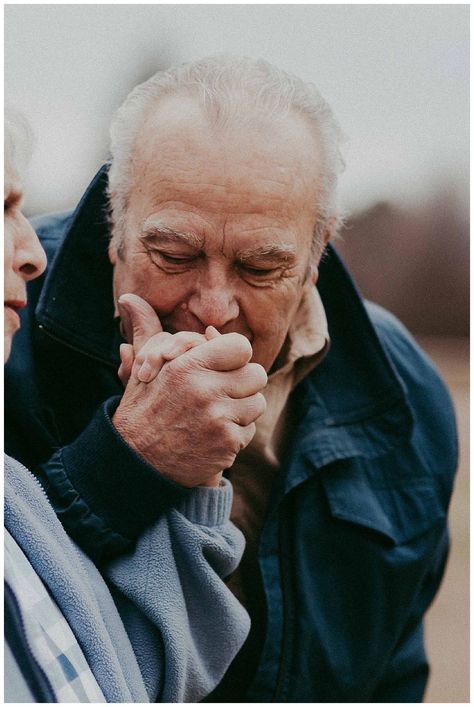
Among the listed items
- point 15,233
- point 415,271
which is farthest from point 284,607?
point 415,271

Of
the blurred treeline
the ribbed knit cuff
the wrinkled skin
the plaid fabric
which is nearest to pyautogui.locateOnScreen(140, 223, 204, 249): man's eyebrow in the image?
the wrinkled skin

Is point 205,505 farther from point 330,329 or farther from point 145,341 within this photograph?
point 330,329

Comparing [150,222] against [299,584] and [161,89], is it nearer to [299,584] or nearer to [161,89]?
[161,89]

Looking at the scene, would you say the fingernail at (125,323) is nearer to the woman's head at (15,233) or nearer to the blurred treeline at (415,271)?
the woman's head at (15,233)

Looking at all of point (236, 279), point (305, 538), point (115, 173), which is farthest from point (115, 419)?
point (305, 538)

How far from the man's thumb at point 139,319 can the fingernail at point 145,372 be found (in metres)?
0.07

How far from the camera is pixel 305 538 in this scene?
1527 millimetres

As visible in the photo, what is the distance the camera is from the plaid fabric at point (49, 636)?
0.94 metres

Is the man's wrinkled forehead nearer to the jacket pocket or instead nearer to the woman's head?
the woman's head

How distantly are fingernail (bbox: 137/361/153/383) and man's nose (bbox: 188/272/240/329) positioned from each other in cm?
14

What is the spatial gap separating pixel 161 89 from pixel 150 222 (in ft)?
0.80

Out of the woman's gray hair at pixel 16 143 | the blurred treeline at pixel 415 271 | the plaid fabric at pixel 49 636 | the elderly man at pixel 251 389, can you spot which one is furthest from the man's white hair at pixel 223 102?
the blurred treeline at pixel 415 271

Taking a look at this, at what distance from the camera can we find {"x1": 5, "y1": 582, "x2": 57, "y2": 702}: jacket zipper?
933 millimetres

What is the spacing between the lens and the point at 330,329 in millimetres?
1694
